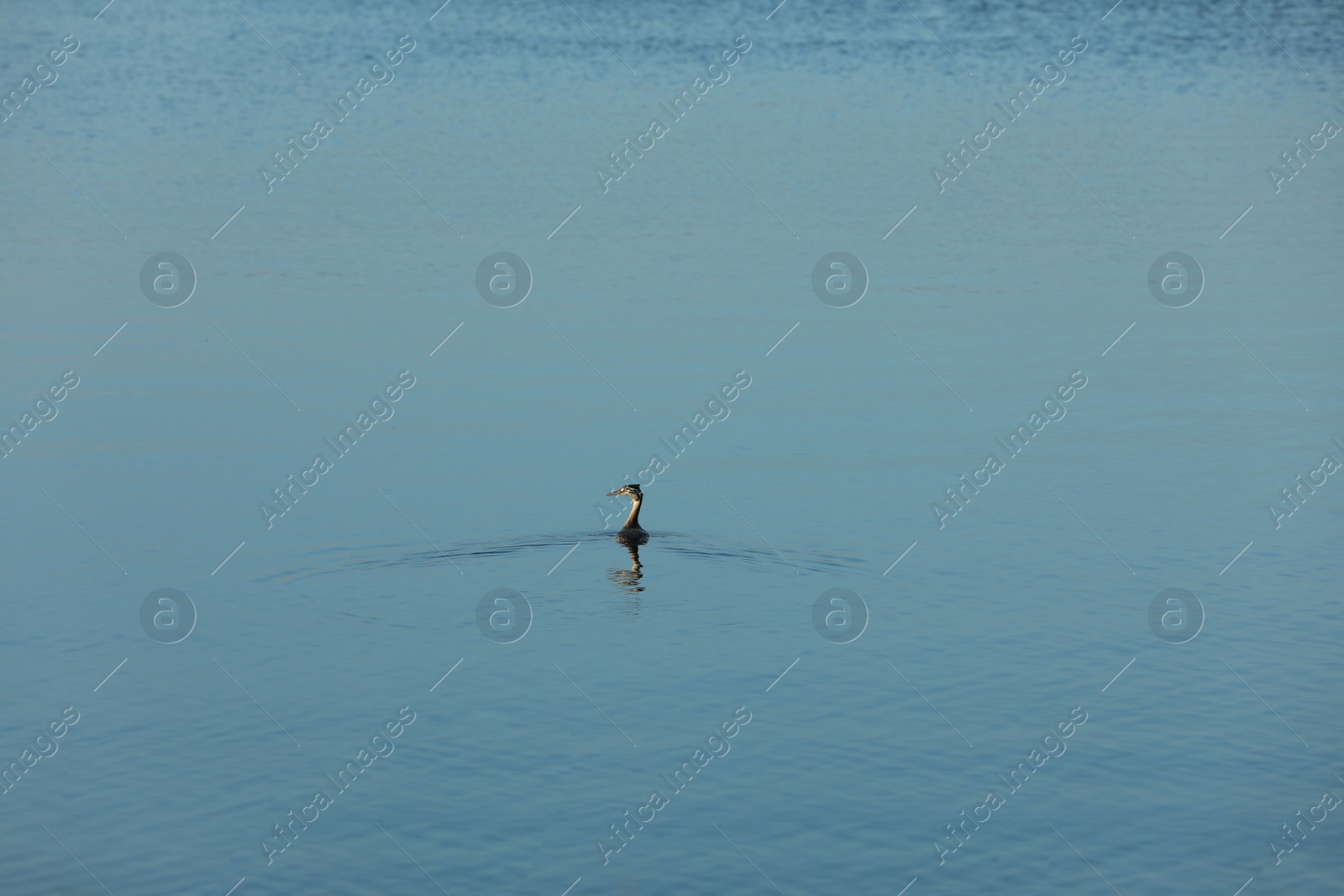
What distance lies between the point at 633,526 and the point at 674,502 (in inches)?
71.8

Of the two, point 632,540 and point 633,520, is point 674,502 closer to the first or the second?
point 633,520

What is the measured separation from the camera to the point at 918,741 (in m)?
19.6

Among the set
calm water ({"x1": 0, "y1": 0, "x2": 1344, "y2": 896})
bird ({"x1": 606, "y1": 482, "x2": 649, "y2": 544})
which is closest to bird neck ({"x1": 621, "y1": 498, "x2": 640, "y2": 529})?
bird ({"x1": 606, "y1": 482, "x2": 649, "y2": 544})

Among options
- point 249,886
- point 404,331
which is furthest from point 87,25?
point 249,886

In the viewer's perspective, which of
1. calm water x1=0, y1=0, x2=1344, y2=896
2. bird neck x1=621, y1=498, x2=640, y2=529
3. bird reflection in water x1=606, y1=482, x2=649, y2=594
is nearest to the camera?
calm water x1=0, y1=0, x2=1344, y2=896

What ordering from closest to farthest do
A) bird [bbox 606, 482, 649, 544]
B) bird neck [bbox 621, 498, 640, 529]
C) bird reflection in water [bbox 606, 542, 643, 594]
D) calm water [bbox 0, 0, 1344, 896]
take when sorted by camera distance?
1. calm water [bbox 0, 0, 1344, 896]
2. bird reflection in water [bbox 606, 542, 643, 594]
3. bird [bbox 606, 482, 649, 544]
4. bird neck [bbox 621, 498, 640, 529]

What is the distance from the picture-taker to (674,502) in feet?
91.2

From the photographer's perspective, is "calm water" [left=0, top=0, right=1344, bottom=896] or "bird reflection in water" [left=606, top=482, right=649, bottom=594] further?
"bird reflection in water" [left=606, top=482, right=649, bottom=594]

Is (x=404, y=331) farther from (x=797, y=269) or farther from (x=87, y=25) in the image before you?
(x=87, y=25)

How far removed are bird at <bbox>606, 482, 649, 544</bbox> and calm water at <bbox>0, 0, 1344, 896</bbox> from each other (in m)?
0.29

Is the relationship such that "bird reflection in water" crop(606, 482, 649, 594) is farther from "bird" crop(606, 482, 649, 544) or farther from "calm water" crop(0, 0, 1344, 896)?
"calm water" crop(0, 0, 1344, 896)

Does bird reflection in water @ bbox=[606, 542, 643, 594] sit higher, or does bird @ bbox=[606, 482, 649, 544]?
bird @ bbox=[606, 482, 649, 544]

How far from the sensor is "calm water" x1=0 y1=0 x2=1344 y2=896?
18.0 meters

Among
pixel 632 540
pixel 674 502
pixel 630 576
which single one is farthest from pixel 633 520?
pixel 674 502
